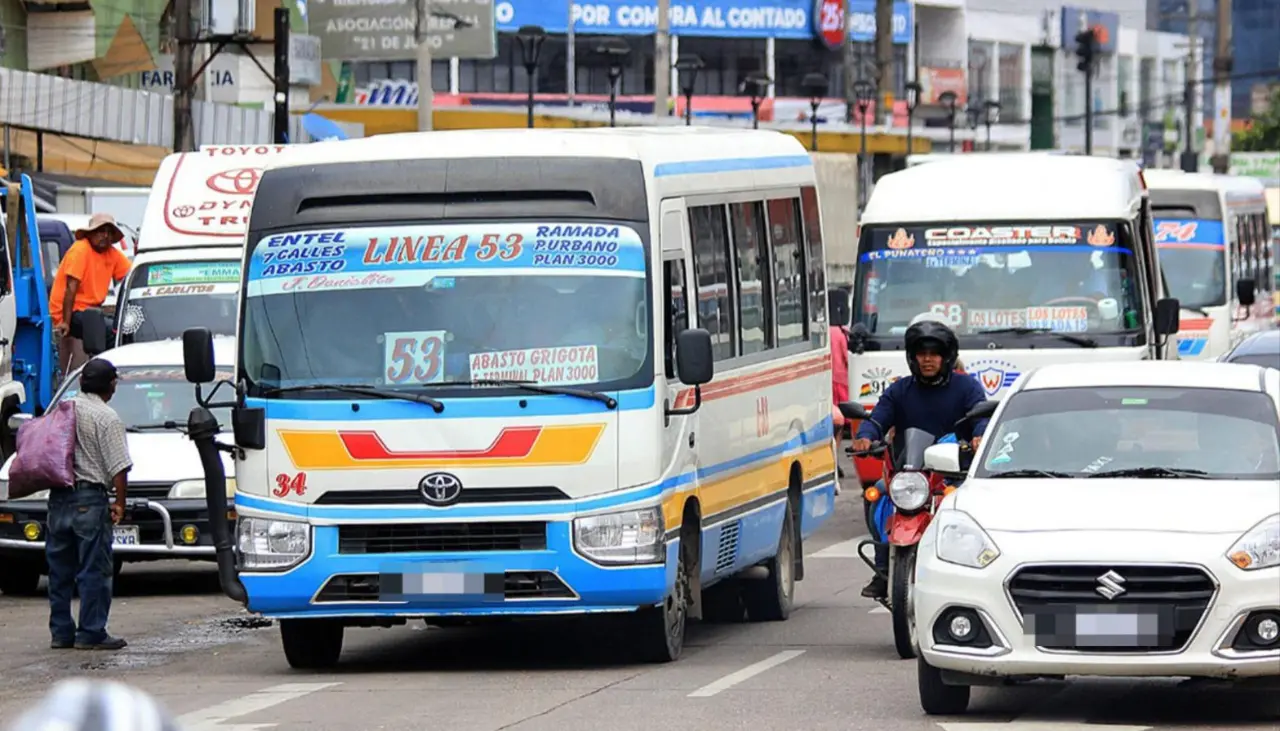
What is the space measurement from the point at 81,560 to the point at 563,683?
11.4 ft

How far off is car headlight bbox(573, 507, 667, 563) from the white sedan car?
79.6 inches

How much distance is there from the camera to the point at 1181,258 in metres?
29.1

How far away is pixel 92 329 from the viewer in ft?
Answer: 62.0

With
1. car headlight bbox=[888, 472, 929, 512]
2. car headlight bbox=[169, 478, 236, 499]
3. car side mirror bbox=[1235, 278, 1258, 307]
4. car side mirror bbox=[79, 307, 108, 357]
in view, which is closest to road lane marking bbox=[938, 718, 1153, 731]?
car headlight bbox=[888, 472, 929, 512]

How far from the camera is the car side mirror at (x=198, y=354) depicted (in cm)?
1209

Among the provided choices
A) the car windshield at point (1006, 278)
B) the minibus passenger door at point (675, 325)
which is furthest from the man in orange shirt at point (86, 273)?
the minibus passenger door at point (675, 325)

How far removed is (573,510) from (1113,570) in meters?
3.18

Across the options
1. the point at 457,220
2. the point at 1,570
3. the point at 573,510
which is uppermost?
the point at 457,220

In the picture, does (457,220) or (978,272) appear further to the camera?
(978,272)

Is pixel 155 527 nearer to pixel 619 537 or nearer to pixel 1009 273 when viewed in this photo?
pixel 619 537

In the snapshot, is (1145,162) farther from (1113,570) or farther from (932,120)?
(1113,570)

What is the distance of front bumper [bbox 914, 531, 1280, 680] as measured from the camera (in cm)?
935

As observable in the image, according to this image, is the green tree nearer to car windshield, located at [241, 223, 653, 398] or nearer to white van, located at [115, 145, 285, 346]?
white van, located at [115, 145, 285, 346]

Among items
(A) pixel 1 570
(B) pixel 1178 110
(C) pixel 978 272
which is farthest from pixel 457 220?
(B) pixel 1178 110
